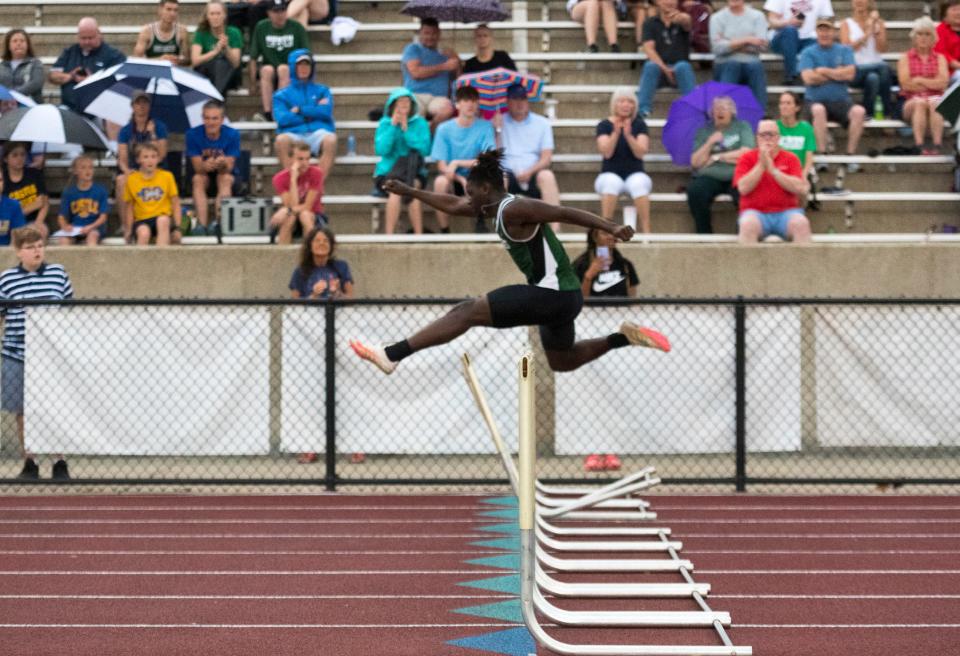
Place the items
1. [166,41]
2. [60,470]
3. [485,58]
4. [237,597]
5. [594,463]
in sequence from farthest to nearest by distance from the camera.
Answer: [166,41] → [485,58] → [594,463] → [60,470] → [237,597]

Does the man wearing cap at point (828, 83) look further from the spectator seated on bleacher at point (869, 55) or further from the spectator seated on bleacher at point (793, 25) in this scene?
the spectator seated on bleacher at point (793, 25)

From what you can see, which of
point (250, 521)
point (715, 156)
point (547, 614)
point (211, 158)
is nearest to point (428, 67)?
point (211, 158)

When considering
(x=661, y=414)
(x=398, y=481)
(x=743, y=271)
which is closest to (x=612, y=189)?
(x=743, y=271)

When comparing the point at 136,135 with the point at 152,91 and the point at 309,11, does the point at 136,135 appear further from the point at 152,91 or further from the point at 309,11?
the point at 309,11

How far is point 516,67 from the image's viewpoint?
15977 mm

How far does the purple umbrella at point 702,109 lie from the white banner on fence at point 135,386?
16.3ft

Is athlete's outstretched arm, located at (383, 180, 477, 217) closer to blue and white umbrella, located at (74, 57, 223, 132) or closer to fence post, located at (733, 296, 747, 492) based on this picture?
fence post, located at (733, 296, 747, 492)

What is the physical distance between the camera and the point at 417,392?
12164mm

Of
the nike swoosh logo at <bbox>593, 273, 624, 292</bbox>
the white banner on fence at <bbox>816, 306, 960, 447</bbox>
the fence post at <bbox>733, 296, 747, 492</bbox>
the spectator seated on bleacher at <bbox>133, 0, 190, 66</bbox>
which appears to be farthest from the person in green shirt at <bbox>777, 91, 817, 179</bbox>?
the spectator seated on bleacher at <bbox>133, 0, 190, 66</bbox>

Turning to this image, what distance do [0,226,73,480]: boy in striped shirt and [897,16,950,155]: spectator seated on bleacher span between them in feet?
28.5

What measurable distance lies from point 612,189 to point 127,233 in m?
4.51

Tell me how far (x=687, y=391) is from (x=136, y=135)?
6028 mm

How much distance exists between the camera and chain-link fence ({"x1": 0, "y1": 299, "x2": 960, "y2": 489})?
39.4ft

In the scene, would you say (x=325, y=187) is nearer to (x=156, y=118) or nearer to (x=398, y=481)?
(x=156, y=118)
